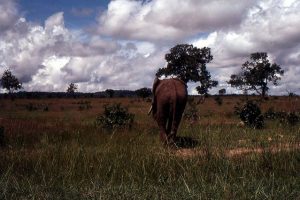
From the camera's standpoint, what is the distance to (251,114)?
22359mm

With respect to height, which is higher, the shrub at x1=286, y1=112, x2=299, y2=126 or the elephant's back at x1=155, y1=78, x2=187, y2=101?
the elephant's back at x1=155, y1=78, x2=187, y2=101

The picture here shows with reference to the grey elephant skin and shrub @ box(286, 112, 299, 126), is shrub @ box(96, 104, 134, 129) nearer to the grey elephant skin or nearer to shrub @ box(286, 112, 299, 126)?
the grey elephant skin

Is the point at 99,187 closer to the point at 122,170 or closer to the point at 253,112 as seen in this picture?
the point at 122,170

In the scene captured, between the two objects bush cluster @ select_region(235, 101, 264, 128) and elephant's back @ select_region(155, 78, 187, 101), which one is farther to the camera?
bush cluster @ select_region(235, 101, 264, 128)

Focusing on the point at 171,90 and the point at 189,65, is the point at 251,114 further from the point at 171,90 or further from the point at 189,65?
the point at 189,65

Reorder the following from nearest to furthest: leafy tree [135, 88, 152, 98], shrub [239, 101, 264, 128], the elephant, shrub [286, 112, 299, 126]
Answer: shrub [286, 112, 299, 126] → the elephant → shrub [239, 101, 264, 128] → leafy tree [135, 88, 152, 98]

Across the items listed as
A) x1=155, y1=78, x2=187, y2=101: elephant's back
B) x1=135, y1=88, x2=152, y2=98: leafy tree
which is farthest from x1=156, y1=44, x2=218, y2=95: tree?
x1=155, y1=78, x2=187, y2=101: elephant's back

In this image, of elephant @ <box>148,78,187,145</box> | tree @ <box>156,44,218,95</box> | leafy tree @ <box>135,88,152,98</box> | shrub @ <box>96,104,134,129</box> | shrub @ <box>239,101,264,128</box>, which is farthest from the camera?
leafy tree @ <box>135,88,152,98</box>

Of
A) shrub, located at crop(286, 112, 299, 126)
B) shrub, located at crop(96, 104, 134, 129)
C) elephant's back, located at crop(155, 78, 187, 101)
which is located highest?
elephant's back, located at crop(155, 78, 187, 101)

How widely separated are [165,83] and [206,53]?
3944 cm

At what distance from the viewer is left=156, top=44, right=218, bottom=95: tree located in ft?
167

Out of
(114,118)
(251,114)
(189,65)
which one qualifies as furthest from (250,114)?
(189,65)

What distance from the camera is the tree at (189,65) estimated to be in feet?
167

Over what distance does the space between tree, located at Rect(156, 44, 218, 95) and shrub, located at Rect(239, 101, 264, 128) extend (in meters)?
27.1
